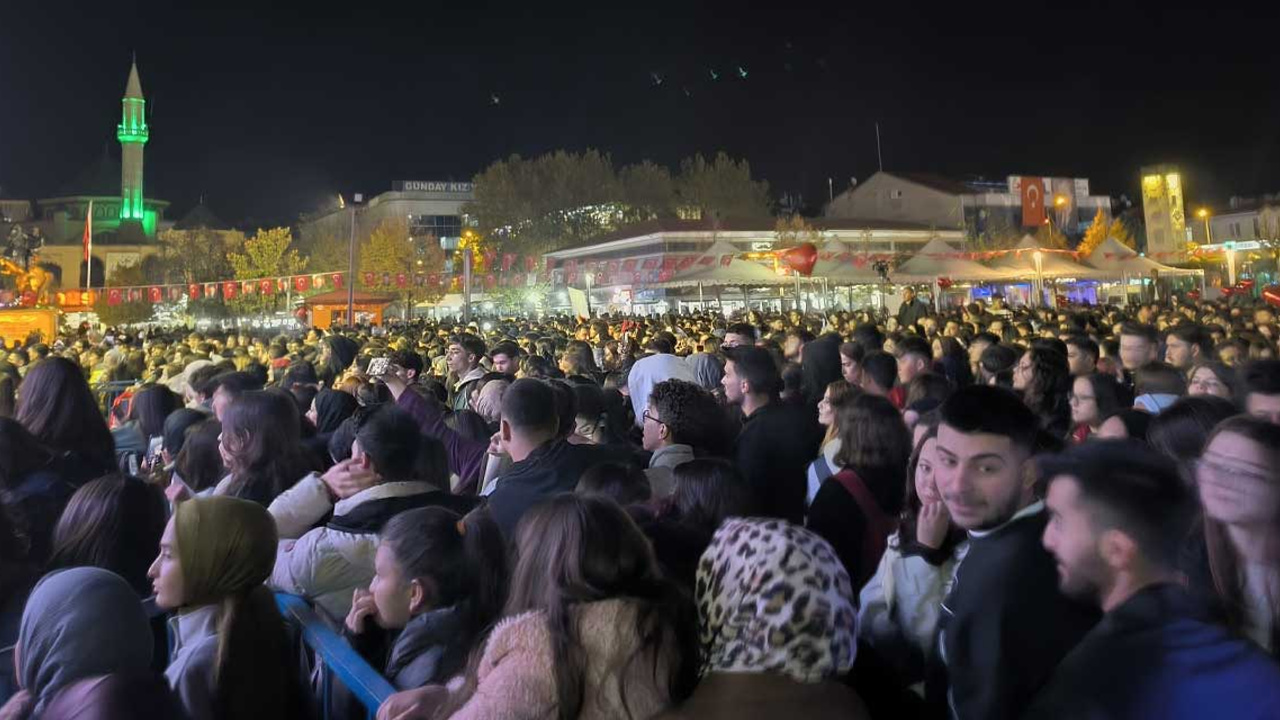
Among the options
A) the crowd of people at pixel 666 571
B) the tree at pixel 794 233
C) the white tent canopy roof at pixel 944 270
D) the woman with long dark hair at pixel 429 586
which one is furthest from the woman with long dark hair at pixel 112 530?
the tree at pixel 794 233

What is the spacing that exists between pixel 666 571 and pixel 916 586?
736mm

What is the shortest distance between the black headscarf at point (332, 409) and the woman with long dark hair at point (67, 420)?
1.37 m

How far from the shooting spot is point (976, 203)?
67.7 m

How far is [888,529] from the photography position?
322 cm

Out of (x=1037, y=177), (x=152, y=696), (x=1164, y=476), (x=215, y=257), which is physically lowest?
(x=152, y=696)

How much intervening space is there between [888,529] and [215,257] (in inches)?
2680

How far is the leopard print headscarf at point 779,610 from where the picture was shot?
183 centimetres

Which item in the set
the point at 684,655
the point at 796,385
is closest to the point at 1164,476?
the point at 684,655

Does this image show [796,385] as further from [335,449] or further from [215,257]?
[215,257]

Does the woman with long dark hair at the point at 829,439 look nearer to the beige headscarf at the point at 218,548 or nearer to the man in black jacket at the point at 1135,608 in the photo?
the man in black jacket at the point at 1135,608

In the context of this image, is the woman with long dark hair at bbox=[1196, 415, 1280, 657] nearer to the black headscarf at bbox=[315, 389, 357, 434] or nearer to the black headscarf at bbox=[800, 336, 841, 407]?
the black headscarf at bbox=[800, 336, 841, 407]

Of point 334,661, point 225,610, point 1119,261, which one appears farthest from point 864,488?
point 1119,261

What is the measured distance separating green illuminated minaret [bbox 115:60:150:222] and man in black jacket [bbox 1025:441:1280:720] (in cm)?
10691

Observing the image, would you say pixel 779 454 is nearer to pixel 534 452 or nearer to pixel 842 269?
pixel 534 452
